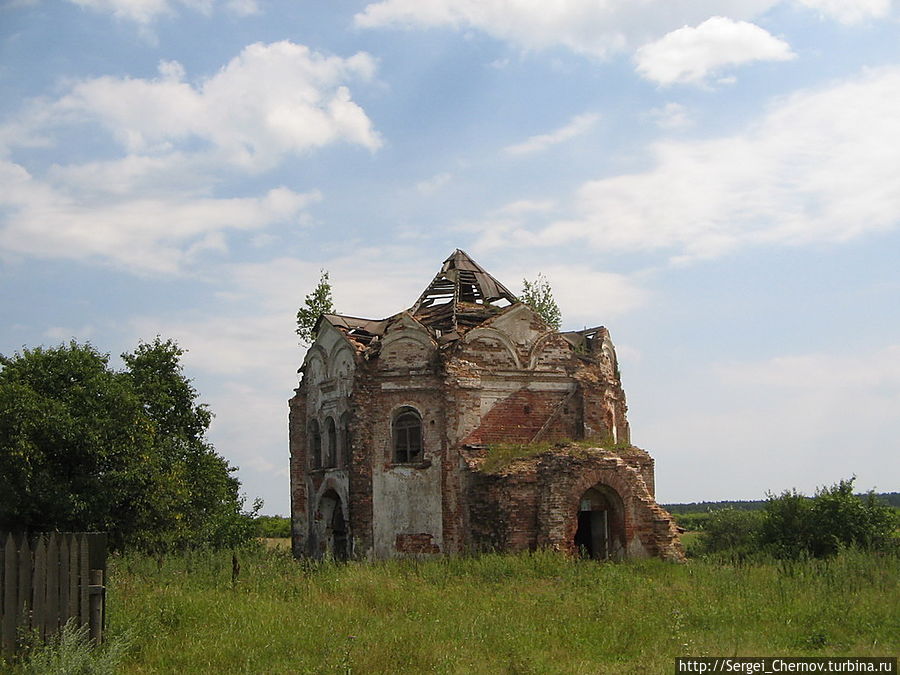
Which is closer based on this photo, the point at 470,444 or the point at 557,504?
the point at 557,504

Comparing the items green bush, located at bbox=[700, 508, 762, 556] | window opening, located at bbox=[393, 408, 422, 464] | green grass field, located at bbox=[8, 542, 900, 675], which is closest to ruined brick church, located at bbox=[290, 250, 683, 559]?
window opening, located at bbox=[393, 408, 422, 464]

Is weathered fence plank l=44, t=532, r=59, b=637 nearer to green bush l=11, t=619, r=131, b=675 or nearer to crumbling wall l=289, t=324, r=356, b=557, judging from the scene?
green bush l=11, t=619, r=131, b=675

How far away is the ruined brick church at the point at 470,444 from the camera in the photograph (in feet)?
65.2

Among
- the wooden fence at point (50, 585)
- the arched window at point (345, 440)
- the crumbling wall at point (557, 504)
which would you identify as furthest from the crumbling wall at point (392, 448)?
the wooden fence at point (50, 585)

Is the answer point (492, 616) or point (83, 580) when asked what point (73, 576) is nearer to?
point (83, 580)

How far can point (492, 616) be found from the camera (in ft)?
41.4

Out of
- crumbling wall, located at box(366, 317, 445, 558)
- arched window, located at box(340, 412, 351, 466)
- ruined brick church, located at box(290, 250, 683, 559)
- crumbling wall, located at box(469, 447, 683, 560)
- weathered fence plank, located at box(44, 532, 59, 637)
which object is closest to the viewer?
weathered fence plank, located at box(44, 532, 59, 637)

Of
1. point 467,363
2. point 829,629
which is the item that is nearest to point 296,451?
point 467,363

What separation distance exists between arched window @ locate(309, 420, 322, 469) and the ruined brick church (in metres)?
0.03

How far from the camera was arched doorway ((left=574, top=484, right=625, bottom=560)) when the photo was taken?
66.3ft

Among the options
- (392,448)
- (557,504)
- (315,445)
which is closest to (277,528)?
(315,445)

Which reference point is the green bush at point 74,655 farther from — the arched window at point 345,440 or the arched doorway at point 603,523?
the arched window at point 345,440

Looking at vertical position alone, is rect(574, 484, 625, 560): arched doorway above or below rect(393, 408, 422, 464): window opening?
below

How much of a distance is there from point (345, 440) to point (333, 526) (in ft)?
8.59
